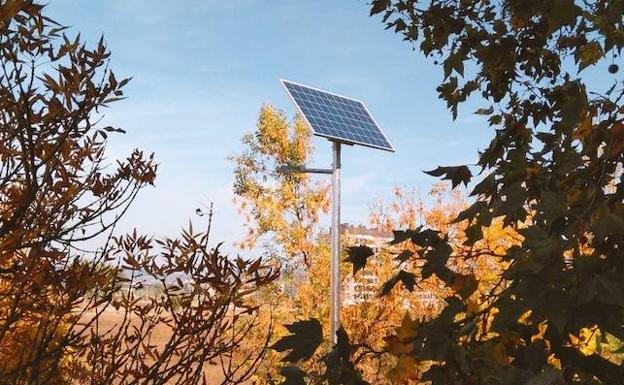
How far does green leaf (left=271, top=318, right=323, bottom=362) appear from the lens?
1501 mm

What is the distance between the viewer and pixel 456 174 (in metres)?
2.12

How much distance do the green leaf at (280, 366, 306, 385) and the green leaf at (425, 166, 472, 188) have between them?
809 mm

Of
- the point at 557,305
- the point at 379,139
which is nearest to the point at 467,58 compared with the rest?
the point at 557,305

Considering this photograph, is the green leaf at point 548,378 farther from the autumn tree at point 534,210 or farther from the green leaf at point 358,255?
the green leaf at point 358,255

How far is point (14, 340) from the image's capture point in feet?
11.9

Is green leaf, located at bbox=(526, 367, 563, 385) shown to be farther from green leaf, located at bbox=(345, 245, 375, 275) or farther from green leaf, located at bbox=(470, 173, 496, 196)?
green leaf, located at bbox=(470, 173, 496, 196)

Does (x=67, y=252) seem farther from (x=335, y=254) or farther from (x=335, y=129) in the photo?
(x=335, y=129)

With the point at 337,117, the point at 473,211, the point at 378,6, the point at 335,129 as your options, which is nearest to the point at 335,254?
the point at 335,129

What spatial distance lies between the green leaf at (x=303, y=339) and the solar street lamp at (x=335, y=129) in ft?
28.0

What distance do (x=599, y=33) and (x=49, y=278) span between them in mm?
Result: 2372

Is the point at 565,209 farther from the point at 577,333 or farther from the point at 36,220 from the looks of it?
A: the point at 36,220

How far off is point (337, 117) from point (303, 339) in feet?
39.4

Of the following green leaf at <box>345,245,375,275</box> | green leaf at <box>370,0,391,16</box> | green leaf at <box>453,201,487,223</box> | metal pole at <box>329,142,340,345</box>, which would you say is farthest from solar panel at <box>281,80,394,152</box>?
green leaf at <box>345,245,375,275</box>

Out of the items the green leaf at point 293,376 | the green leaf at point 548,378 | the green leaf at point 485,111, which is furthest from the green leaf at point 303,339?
the green leaf at point 485,111
